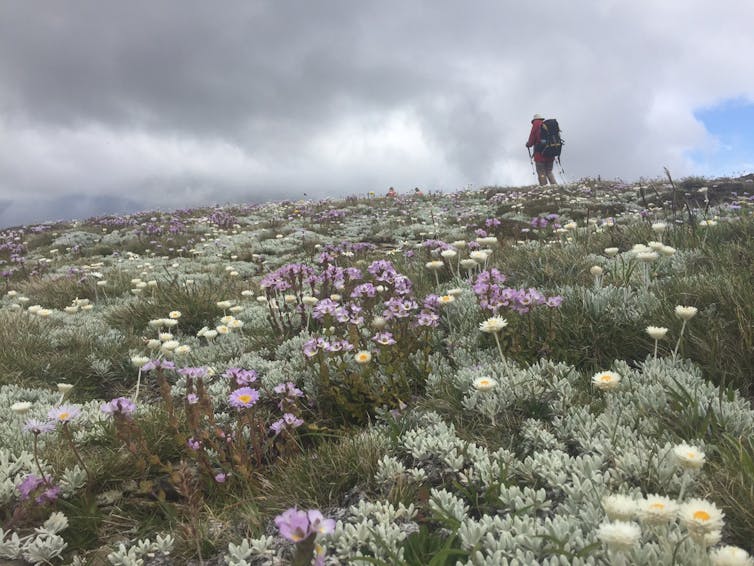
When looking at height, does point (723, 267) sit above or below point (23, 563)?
above

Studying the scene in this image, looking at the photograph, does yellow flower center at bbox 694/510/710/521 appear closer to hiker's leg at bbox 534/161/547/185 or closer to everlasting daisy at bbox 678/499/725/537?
everlasting daisy at bbox 678/499/725/537

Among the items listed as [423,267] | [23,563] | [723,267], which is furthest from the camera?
[423,267]

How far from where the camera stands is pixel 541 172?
25094 mm

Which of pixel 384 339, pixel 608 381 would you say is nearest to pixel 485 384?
pixel 608 381

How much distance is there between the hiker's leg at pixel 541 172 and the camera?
24922mm

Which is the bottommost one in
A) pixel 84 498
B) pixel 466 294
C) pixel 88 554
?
pixel 88 554

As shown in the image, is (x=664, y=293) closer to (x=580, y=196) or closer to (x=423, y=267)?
(x=423, y=267)

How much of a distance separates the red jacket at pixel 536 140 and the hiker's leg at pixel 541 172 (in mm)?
186

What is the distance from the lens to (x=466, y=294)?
489cm

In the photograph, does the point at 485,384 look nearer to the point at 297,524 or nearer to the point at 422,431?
the point at 422,431

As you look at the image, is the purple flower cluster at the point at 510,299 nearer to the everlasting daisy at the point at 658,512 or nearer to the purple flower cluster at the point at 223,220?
the everlasting daisy at the point at 658,512

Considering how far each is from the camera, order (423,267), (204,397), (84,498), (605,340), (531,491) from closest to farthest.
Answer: (531,491), (204,397), (84,498), (605,340), (423,267)

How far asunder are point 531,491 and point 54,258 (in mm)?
15918

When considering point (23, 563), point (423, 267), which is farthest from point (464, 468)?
point (423, 267)
